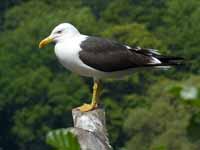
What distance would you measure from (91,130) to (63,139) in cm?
298

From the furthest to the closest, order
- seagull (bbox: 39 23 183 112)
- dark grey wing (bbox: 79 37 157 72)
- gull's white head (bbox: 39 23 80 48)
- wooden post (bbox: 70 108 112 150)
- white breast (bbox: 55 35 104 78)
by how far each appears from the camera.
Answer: dark grey wing (bbox: 79 37 157 72), gull's white head (bbox: 39 23 80 48), seagull (bbox: 39 23 183 112), white breast (bbox: 55 35 104 78), wooden post (bbox: 70 108 112 150)

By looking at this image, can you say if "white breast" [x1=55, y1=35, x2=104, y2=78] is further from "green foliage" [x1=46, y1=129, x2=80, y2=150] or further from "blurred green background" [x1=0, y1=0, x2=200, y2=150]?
"blurred green background" [x1=0, y1=0, x2=200, y2=150]

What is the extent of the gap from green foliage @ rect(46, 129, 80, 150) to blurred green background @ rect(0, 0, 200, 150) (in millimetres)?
40585

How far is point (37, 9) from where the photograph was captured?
8181 centimetres

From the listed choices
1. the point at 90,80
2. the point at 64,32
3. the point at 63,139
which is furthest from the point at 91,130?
the point at 90,80

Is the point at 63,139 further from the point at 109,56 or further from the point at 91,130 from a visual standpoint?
the point at 109,56

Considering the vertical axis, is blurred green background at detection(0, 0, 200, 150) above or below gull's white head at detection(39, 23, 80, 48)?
below

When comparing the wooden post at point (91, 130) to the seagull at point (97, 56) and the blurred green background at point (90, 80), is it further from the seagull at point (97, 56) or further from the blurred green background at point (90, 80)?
the blurred green background at point (90, 80)

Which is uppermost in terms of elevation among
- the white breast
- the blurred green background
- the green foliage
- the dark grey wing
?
the green foliage

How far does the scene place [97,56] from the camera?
427 inches

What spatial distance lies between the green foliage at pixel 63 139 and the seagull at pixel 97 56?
22.8 feet

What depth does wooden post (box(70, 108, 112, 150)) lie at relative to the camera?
3.84m

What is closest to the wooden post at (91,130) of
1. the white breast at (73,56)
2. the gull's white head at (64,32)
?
the white breast at (73,56)

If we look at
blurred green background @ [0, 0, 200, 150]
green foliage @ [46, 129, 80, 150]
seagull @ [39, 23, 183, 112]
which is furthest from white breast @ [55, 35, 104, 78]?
blurred green background @ [0, 0, 200, 150]
